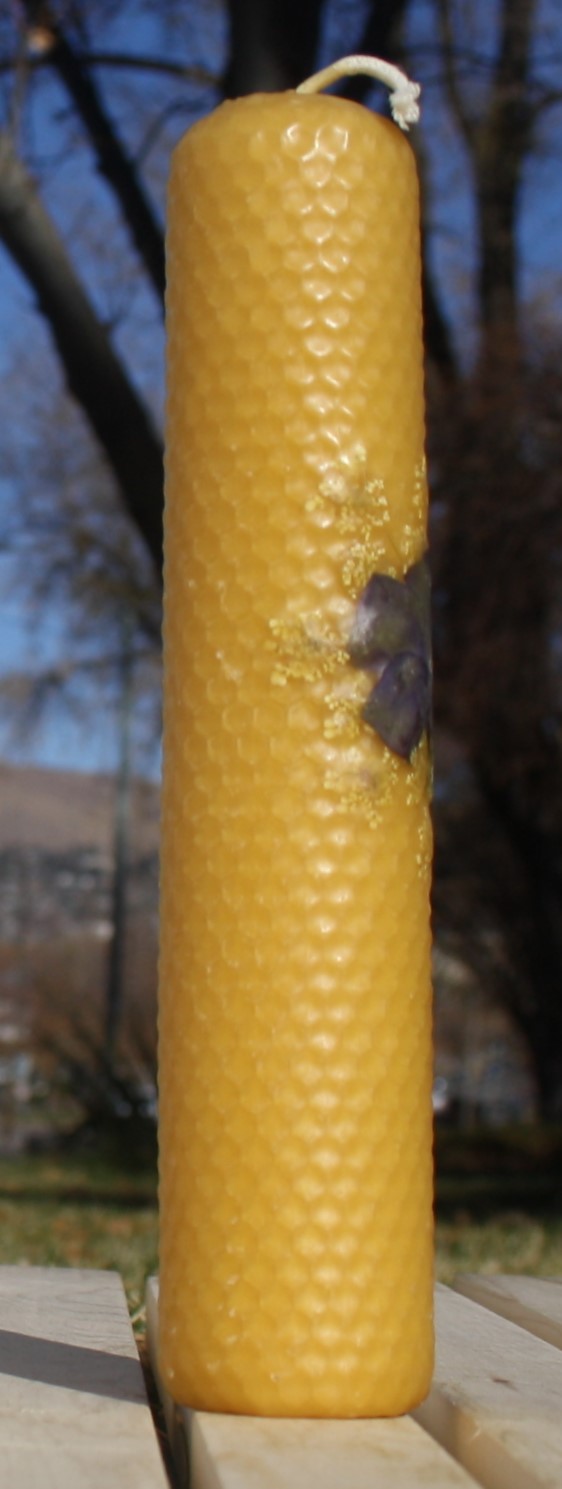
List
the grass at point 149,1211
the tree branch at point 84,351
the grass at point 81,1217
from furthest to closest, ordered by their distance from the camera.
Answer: the tree branch at point 84,351 < the grass at point 149,1211 < the grass at point 81,1217

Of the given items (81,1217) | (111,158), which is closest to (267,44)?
(111,158)

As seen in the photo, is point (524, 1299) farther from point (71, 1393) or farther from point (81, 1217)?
point (81, 1217)

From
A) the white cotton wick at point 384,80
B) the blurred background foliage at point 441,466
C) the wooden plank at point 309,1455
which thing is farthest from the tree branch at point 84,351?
the wooden plank at point 309,1455

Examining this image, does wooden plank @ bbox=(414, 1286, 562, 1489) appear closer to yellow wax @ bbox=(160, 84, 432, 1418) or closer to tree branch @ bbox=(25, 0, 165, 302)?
yellow wax @ bbox=(160, 84, 432, 1418)

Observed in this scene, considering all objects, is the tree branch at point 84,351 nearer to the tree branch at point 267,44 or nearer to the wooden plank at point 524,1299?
the tree branch at point 267,44

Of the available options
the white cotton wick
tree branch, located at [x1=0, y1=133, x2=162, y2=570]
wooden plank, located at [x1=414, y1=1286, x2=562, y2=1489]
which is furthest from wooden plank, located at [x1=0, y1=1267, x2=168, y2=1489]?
tree branch, located at [x1=0, y1=133, x2=162, y2=570]

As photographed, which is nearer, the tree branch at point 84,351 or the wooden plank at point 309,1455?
the wooden plank at point 309,1455

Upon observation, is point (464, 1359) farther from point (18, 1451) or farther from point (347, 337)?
point (347, 337)

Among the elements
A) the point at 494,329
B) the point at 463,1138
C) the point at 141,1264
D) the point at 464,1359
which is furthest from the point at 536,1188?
the point at 464,1359

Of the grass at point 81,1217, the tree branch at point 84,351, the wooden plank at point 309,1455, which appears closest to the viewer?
the wooden plank at point 309,1455
